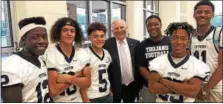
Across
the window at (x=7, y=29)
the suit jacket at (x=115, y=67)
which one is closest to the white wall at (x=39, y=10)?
the window at (x=7, y=29)

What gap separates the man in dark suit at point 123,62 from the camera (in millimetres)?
2119

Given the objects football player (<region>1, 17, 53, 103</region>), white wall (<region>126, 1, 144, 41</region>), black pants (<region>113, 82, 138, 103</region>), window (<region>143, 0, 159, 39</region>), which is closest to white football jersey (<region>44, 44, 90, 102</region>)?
football player (<region>1, 17, 53, 103</region>)

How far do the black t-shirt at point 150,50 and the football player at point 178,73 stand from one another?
371 millimetres

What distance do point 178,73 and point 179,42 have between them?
0.20 meters

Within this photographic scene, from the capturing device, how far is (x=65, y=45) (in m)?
1.57

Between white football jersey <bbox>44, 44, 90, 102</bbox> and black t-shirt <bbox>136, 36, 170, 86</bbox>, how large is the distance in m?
0.58

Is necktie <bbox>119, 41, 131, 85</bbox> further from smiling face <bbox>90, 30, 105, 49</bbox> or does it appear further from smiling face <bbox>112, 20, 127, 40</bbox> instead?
smiling face <bbox>90, 30, 105, 49</bbox>

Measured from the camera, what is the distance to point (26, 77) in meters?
1.20

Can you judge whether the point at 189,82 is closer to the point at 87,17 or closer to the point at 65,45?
the point at 65,45

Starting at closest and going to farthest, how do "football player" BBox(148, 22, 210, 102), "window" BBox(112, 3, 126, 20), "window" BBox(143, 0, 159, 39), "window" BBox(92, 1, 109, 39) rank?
1. "football player" BBox(148, 22, 210, 102)
2. "window" BBox(92, 1, 109, 39)
3. "window" BBox(112, 3, 126, 20)
4. "window" BBox(143, 0, 159, 39)

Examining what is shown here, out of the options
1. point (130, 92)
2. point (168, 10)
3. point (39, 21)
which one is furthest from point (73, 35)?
point (168, 10)

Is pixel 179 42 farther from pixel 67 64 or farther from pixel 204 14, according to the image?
pixel 67 64

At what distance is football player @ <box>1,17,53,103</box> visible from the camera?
115cm

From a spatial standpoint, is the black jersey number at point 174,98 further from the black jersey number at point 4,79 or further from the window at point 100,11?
the window at point 100,11
